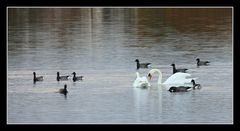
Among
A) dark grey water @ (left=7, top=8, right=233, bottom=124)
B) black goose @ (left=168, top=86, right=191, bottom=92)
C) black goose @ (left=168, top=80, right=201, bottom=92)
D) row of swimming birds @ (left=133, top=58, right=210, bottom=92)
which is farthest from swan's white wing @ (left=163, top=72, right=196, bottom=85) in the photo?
black goose @ (left=168, top=86, right=191, bottom=92)

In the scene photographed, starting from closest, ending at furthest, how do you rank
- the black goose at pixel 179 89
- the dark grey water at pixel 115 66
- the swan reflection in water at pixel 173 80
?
the dark grey water at pixel 115 66, the black goose at pixel 179 89, the swan reflection in water at pixel 173 80

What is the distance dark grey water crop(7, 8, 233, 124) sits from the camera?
1499 cm

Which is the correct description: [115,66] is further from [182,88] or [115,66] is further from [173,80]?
[182,88]

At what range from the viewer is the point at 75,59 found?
20.8m

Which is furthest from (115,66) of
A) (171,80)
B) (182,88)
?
(182,88)

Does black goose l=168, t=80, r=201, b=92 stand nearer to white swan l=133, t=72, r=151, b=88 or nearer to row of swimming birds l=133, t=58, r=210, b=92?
row of swimming birds l=133, t=58, r=210, b=92

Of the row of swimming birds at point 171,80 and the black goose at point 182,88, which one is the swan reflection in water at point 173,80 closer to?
the row of swimming birds at point 171,80

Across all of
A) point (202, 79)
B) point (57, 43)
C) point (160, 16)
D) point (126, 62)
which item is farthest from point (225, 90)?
point (160, 16)

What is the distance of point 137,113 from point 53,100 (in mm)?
1870

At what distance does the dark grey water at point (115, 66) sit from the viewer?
15.0 meters

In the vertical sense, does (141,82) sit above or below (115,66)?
below

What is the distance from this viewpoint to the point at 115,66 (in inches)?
766

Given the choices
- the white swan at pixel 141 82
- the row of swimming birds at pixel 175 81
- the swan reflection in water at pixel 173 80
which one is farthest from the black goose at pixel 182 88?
the white swan at pixel 141 82

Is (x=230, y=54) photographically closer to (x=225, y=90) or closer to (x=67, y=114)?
(x=225, y=90)
